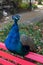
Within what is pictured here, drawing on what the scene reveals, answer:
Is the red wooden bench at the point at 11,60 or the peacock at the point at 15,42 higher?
the peacock at the point at 15,42

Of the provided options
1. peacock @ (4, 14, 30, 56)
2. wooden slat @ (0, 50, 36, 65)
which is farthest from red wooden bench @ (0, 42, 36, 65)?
peacock @ (4, 14, 30, 56)

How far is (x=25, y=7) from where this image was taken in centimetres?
1555

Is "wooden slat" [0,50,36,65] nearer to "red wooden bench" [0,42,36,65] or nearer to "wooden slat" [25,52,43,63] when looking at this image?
"red wooden bench" [0,42,36,65]

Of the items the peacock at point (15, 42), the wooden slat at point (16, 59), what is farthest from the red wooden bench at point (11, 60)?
the peacock at point (15, 42)

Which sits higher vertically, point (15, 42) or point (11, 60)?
point (15, 42)

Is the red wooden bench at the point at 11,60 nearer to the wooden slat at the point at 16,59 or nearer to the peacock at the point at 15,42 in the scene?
the wooden slat at the point at 16,59

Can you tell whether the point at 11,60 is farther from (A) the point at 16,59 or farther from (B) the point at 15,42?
(B) the point at 15,42

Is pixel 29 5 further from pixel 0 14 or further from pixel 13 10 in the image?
pixel 0 14

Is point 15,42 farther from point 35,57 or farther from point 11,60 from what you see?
point 35,57

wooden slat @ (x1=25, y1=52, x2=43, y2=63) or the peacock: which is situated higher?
the peacock

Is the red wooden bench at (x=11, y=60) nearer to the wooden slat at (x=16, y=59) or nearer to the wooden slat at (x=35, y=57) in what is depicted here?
the wooden slat at (x=16, y=59)

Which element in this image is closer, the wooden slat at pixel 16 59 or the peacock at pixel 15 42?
the wooden slat at pixel 16 59

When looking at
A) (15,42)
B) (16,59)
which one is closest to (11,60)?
(16,59)

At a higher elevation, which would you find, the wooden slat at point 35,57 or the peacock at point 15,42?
the peacock at point 15,42
